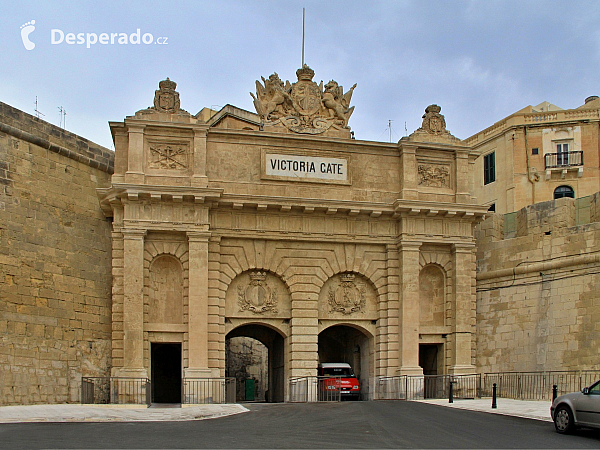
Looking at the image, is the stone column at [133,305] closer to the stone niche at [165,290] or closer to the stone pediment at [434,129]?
the stone niche at [165,290]

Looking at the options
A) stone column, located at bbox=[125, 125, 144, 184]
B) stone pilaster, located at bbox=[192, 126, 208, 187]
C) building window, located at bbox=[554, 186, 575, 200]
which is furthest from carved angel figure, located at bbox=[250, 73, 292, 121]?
building window, located at bbox=[554, 186, 575, 200]

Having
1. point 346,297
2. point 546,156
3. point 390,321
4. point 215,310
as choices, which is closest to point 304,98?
point 346,297

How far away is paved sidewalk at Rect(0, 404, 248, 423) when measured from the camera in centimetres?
1894

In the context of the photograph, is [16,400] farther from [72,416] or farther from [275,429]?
[275,429]

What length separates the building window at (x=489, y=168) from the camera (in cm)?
4131

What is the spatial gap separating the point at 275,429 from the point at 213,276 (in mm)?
11498

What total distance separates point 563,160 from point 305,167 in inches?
631

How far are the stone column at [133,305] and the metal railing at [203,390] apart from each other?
148 centimetres

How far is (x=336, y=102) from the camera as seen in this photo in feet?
99.0

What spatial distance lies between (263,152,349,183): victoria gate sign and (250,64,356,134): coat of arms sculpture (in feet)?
3.70

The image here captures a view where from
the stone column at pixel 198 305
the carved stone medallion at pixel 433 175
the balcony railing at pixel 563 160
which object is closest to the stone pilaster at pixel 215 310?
the stone column at pixel 198 305

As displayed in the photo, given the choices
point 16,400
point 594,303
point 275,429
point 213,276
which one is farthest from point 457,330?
point 16,400

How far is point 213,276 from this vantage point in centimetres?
2795

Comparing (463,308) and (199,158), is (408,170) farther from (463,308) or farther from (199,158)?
(199,158)
